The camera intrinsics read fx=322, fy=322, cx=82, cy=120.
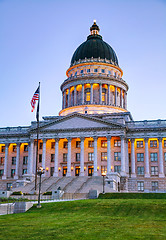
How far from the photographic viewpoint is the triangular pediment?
2800 inches

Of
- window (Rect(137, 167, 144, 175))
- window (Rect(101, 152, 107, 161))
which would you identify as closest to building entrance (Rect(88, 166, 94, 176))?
window (Rect(101, 152, 107, 161))

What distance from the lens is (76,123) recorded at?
7281 cm

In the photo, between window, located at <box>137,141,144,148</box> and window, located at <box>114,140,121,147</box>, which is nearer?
window, located at <box>114,140,121,147</box>

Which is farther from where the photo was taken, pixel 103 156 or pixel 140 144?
→ pixel 140 144

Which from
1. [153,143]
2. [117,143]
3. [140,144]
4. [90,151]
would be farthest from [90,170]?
[153,143]

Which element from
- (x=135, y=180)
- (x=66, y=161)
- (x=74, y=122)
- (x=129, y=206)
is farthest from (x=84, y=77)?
(x=129, y=206)

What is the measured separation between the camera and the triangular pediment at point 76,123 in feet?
233

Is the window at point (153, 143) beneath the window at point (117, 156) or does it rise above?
above

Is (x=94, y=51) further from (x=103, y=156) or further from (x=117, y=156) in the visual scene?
(x=117, y=156)

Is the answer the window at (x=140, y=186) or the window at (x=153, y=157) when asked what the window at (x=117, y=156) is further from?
the window at (x=153, y=157)

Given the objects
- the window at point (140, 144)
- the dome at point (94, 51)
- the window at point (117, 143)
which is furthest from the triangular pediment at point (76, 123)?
the dome at point (94, 51)

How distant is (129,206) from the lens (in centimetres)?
2997

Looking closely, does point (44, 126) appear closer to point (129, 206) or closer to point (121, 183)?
point (121, 183)

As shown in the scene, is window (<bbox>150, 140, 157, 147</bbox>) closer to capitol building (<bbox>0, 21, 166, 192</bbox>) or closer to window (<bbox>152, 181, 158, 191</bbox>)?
capitol building (<bbox>0, 21, 166, 192</bbox>)
